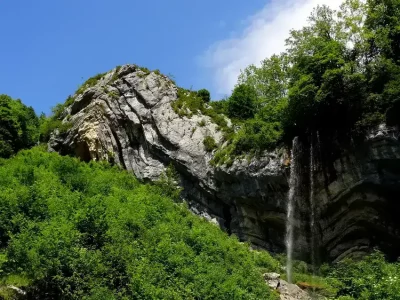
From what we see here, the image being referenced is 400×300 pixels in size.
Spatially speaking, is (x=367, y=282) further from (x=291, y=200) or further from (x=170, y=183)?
(x=170, y=183)

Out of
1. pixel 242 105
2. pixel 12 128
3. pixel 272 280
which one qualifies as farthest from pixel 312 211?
pixel 12 128

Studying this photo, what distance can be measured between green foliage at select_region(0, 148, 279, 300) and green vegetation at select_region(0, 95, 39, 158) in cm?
1592

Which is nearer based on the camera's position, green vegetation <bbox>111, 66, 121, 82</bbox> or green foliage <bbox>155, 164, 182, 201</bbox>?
green foliage <bbox>155, 164, 182, 201</bbox>

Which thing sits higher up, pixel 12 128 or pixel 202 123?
pixel 202 123

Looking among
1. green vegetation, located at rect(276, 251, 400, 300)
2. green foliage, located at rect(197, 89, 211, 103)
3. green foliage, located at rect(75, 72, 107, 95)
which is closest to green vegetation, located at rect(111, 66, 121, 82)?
green foliage, located at rect(75, 72, 107, 95)

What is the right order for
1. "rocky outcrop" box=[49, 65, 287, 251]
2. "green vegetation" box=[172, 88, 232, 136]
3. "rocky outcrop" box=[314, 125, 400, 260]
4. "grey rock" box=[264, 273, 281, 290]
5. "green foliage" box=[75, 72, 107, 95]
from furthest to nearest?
"green foliage" box=[75, 72, 107, 95]
"green vegetation" box=[172, 88, 232, 136]
"rocky outcrop" box=[49, 65, 287, 251]
"rocky outcrop" box=[314, 125, 400, 260]
"grey rock" box=[264, 273, 281, 290]

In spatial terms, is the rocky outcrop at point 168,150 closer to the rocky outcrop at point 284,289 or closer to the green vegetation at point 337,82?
the green vegetation at point 337,82

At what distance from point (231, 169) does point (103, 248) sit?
1384 centimetres

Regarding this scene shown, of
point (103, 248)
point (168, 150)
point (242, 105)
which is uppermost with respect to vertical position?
point (242, 105)

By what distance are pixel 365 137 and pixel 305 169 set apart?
12.1 feet

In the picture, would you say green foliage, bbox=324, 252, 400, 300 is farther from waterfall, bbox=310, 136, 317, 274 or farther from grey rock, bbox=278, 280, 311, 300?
waterfall, bbox=310, 136, 317, 274

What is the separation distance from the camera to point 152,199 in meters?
19.2

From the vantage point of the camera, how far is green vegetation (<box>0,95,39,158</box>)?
33.3 metres

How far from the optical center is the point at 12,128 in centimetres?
3434
